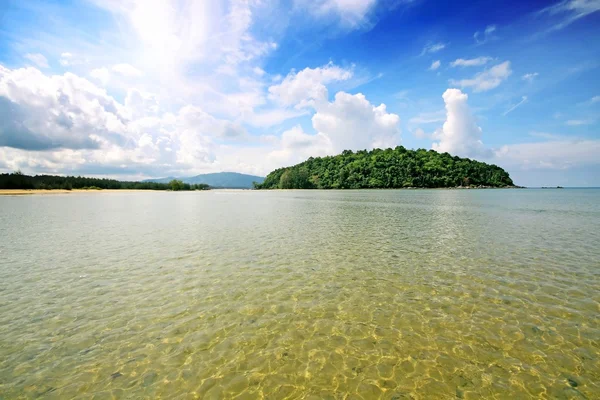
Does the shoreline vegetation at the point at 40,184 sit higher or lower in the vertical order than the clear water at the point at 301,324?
higher

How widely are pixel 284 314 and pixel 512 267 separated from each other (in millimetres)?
15052

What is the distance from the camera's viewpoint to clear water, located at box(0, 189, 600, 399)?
747cm

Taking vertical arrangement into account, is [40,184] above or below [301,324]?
above

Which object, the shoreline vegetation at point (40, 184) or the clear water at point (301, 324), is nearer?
the clear water at point (301, 324)

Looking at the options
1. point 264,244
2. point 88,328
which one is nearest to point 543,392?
point 88,328

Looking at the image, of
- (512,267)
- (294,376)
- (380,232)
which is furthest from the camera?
(380,232)

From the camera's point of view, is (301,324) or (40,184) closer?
(301,324)

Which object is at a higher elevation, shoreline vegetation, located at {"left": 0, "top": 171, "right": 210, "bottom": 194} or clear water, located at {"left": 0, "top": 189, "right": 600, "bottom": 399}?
shoreline vegetation, located at {"left": 0, "top": 171, "right": 210, "bottom": 194}

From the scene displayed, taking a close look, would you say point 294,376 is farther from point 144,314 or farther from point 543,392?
point 144,314

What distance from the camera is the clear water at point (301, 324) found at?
747 cm

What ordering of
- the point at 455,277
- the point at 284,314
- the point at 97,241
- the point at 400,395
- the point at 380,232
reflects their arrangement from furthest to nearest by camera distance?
the point at 380,232
the point at 97,241
the point at 455,277
the point at 284,314
the point at 400,395

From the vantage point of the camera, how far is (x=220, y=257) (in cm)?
2000

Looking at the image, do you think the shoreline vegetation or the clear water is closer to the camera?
the clear water

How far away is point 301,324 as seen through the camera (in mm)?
10555
